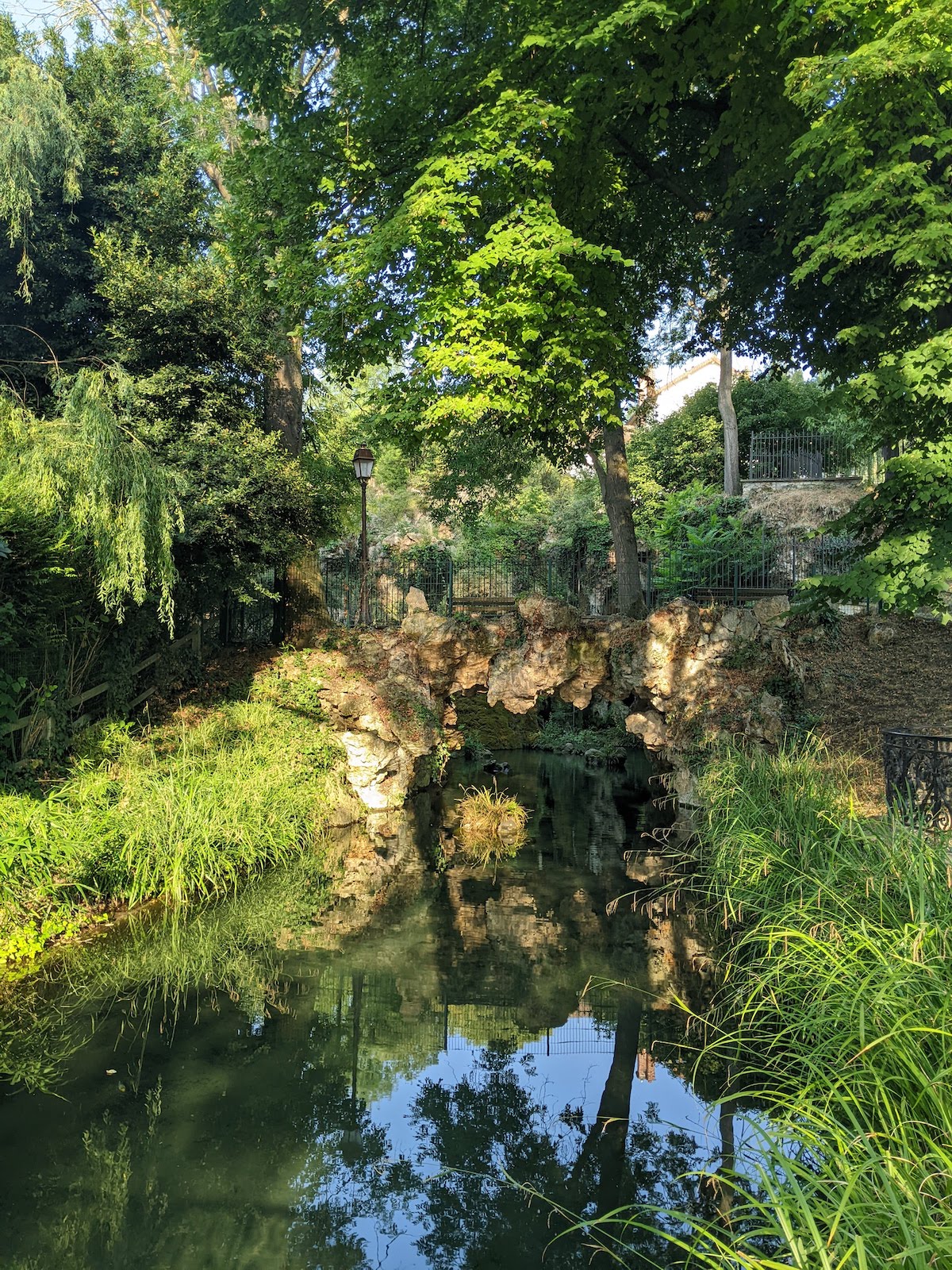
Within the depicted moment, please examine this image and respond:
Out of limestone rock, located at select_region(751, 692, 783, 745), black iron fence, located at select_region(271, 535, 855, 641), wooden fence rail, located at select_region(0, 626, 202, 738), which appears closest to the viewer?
wooden fence rail, located at select_region(0, 626, 202, 738)

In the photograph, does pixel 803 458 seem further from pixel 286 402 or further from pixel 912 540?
pixel 912 540

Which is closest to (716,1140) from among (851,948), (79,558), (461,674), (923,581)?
(851,948)

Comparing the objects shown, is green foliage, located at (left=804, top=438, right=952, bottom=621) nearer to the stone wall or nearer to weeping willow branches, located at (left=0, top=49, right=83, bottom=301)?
the stone wall

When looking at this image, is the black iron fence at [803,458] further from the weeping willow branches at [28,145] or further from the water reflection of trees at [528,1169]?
the water reflection of trees at [528,1169]

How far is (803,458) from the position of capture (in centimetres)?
2381

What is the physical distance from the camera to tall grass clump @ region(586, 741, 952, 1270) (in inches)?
114

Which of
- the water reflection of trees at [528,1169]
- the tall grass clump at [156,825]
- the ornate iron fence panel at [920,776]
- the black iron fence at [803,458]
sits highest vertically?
the black iron fence at [803,458]

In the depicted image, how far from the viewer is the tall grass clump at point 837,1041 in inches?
114

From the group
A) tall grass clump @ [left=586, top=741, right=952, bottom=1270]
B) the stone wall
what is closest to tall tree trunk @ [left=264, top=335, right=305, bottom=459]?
the stone wall

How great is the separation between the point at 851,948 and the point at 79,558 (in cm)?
794

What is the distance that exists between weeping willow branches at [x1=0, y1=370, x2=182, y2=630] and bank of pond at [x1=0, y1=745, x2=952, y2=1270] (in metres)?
3.42

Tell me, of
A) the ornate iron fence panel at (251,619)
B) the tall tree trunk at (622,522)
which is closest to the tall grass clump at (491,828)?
the tall tree trunk at (622,522)

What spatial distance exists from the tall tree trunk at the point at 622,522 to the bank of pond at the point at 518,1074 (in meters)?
6.81

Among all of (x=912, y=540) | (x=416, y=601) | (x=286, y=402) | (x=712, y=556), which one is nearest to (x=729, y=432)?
(x=712, y=556)
